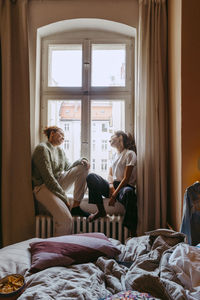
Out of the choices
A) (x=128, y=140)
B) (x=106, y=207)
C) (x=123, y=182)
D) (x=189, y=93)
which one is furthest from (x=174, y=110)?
(x=106, y=207)

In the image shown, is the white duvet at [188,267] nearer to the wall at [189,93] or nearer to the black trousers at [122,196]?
the wall at [189,93]

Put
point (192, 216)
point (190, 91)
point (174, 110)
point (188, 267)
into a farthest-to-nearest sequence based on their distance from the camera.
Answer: point (174, 110)
point (190, 91)
point (192, 216)
point (188, 267)

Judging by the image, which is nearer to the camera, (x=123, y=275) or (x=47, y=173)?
(x=123, y=275)

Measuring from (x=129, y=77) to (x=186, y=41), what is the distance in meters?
0.92

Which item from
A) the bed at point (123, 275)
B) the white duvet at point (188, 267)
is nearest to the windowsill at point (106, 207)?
the bed at point (123, 275)

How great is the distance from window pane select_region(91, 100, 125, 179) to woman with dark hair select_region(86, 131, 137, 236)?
0.28 metres

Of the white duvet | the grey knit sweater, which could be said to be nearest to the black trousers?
the grey knit sweater

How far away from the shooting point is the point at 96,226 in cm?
229

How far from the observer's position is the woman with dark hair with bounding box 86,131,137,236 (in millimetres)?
2191

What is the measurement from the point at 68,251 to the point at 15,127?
159 centimetres

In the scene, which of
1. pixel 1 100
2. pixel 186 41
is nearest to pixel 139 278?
pixel 186 41

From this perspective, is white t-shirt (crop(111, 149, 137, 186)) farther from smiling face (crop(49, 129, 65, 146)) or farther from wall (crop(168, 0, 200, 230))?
smiling face (crop(49, 129, 65, 146))

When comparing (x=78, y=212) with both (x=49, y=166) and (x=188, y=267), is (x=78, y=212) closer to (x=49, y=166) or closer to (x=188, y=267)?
(x=49, y=166)

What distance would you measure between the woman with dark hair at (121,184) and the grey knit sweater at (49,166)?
314mm
